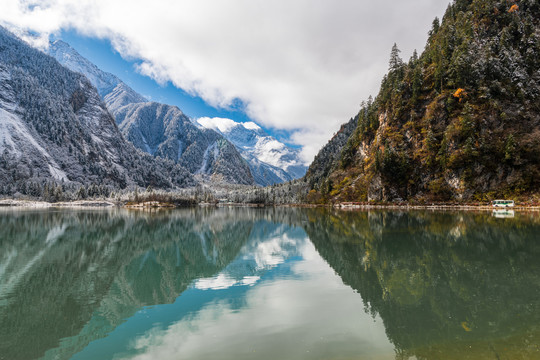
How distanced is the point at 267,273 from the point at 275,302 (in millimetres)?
7803

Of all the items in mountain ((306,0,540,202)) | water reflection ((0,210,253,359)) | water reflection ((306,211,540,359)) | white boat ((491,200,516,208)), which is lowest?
water reflection ((0,210,253,359))

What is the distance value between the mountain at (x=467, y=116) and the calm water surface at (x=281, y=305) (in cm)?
8914

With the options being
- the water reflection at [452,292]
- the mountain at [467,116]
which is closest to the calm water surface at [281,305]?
the water reflection at [452,292]

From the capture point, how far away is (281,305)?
54.0 ft

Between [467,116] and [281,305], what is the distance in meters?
121

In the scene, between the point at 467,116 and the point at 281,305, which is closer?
the point at 281,305

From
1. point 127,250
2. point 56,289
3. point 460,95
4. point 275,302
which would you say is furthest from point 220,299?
point 460,95

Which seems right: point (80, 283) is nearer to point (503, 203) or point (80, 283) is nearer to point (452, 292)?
point (452, 292)

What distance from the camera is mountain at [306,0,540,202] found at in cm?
10500

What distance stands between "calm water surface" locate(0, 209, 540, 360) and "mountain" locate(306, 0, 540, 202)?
89137 millimetres

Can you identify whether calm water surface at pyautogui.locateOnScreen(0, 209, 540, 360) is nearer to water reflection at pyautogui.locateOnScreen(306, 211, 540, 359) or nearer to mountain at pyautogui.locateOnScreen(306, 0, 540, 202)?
water reflection at pyautogui.locateOnScreen(306, 211, 540, 359)

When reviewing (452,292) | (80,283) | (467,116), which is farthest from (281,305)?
(467,116)

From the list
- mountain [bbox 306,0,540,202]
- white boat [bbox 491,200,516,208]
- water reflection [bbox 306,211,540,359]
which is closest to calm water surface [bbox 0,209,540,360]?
water reflection [bbox 306,211,540,359]

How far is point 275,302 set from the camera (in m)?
17.1
